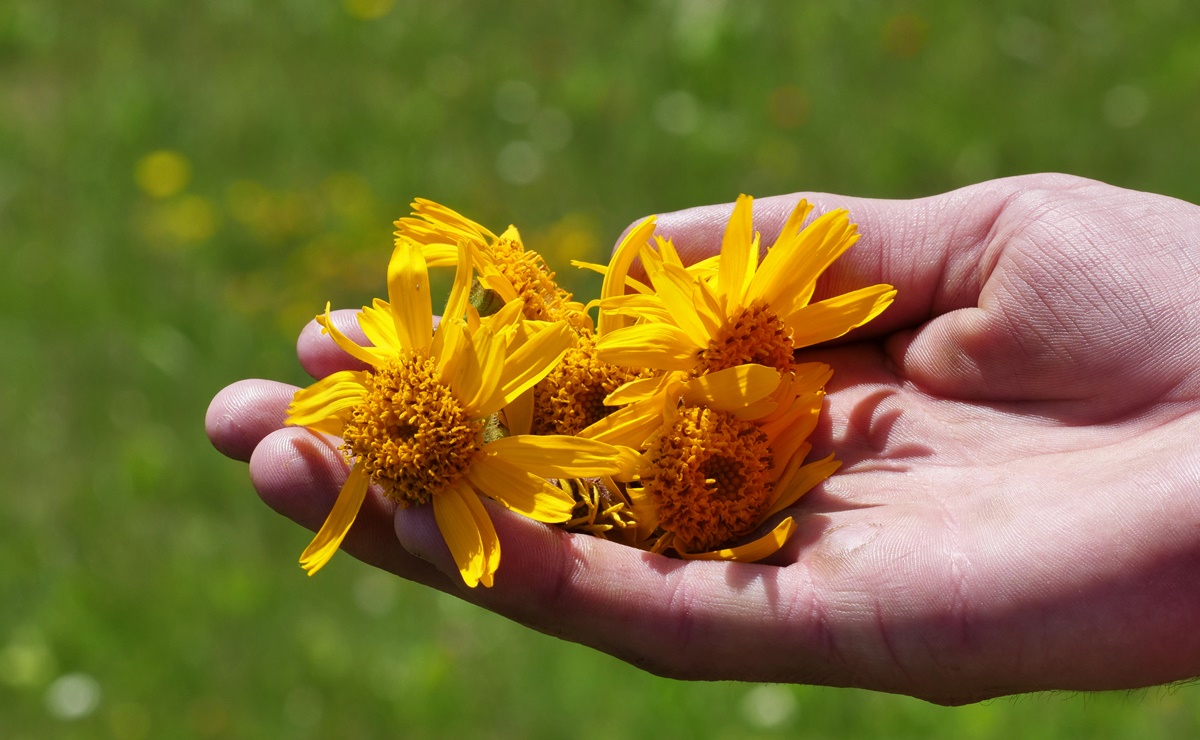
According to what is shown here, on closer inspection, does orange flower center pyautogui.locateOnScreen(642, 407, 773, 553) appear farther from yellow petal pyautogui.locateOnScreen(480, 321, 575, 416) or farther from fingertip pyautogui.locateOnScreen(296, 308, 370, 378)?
fingertip pyautogui.locateOnScreen(296, 308, 370, 378)

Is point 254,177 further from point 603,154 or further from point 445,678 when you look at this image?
point 445,678

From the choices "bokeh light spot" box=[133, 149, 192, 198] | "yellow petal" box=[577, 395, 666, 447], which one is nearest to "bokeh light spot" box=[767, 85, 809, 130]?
"bokeh light spot" box=[133, 149, 192, 198]

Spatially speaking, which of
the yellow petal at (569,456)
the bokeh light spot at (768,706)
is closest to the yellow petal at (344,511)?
the yellow petal at (569,456)

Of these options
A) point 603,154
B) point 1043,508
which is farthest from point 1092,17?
point 1043,508

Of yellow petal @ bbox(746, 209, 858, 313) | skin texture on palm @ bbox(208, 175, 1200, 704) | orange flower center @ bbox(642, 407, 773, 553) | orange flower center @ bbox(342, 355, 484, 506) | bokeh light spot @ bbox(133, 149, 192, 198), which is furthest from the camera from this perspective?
bokeh light spot @ bbox(133, 149, 192, 198)

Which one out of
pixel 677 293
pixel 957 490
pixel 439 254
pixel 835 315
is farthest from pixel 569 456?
pixel 957 490

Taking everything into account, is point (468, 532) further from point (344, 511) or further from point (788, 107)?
point (788, 107)

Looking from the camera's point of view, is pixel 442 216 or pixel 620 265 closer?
pixel 620 265
